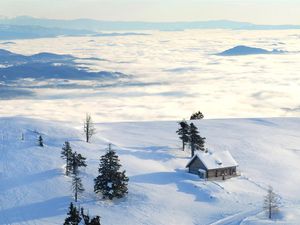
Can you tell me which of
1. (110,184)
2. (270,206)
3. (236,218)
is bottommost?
(236,218)

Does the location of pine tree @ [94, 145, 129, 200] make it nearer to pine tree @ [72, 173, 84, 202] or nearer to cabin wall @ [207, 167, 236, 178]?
pine tree @ [72, 173, 84, 202]

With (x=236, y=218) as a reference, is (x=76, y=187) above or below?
above

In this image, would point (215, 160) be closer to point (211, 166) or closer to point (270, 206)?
point (211, 166)

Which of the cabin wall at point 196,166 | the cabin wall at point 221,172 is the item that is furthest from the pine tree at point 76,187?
the cabin wall at point 221,172

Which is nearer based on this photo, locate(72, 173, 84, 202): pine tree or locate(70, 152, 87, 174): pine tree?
locate(72, 173, 84, 202): pine tree

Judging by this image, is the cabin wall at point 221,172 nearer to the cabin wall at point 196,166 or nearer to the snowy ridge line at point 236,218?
the cabin wall at point 196,166

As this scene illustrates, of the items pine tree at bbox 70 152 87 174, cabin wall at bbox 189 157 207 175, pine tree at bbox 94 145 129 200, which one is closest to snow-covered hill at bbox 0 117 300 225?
pine tree at bbox 94 145 129 200

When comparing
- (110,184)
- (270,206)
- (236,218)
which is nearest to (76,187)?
(110,184)

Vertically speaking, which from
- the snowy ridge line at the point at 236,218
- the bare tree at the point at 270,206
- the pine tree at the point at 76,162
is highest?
the pine tree at the point at 76,162

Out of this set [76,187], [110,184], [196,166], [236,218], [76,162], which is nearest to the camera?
[236,218]
